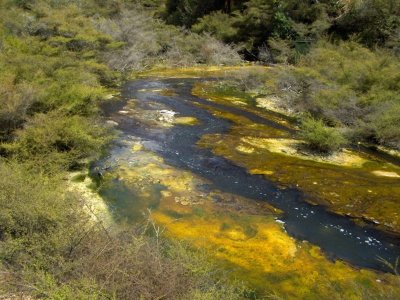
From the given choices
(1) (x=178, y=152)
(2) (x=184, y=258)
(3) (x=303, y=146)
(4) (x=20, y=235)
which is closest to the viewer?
(2) (x=184, y=258)

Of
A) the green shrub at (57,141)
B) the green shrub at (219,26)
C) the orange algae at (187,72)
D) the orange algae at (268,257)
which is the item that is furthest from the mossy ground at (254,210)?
the green shrub at (219,26)

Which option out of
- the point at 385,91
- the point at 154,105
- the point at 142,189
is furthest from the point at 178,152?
the point at 385,91

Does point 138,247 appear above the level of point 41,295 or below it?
above

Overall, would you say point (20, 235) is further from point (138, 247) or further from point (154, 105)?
point (154, 105)

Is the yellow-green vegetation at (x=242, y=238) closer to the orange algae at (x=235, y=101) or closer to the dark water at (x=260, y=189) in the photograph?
the dark water at (x=260, y=189)

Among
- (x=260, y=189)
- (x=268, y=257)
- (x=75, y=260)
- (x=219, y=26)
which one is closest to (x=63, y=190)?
(x=75, y=260)

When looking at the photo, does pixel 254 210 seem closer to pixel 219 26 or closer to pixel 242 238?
pixel 242 238

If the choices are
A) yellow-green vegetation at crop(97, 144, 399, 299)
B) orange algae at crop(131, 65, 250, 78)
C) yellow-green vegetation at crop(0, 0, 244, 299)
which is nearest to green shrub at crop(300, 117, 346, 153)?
yellow-green vegetation at crop(97, 144, 399, 299)
